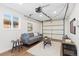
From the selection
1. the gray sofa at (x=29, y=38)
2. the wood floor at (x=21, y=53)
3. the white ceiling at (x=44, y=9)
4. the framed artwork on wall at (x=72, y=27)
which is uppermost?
the white ceiling at (x=44, y=9)

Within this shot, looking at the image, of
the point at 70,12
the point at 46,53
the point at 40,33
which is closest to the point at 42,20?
the point at 40,33

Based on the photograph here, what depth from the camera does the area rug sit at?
1.57m

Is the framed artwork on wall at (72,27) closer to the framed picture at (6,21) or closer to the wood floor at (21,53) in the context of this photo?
the wood floor at (21,53)

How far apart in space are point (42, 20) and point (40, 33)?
0.28 m

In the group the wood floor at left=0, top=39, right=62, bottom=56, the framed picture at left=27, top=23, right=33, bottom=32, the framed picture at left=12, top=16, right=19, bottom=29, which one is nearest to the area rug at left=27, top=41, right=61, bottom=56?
the wood floor at left=0, top=39, right=62, bottom=56

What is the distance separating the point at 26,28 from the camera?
1.60 metres

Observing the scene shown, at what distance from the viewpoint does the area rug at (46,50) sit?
5.14 ft

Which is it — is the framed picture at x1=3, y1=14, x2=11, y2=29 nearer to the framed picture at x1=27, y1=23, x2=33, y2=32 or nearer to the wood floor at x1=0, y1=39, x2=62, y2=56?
the framed picture at x1=27, y1=23, x2=33, y2=32

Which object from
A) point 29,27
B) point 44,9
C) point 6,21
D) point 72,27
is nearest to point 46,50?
point 29,27

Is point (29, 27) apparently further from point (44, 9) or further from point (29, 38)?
point (44, 9)

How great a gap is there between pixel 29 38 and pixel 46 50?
0.43m

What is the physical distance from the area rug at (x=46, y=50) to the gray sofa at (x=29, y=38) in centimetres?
12

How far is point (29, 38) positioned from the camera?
1598 millimetres

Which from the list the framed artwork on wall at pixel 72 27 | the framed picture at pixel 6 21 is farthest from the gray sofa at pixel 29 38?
the framed artwork on wall at pixel 72 27
